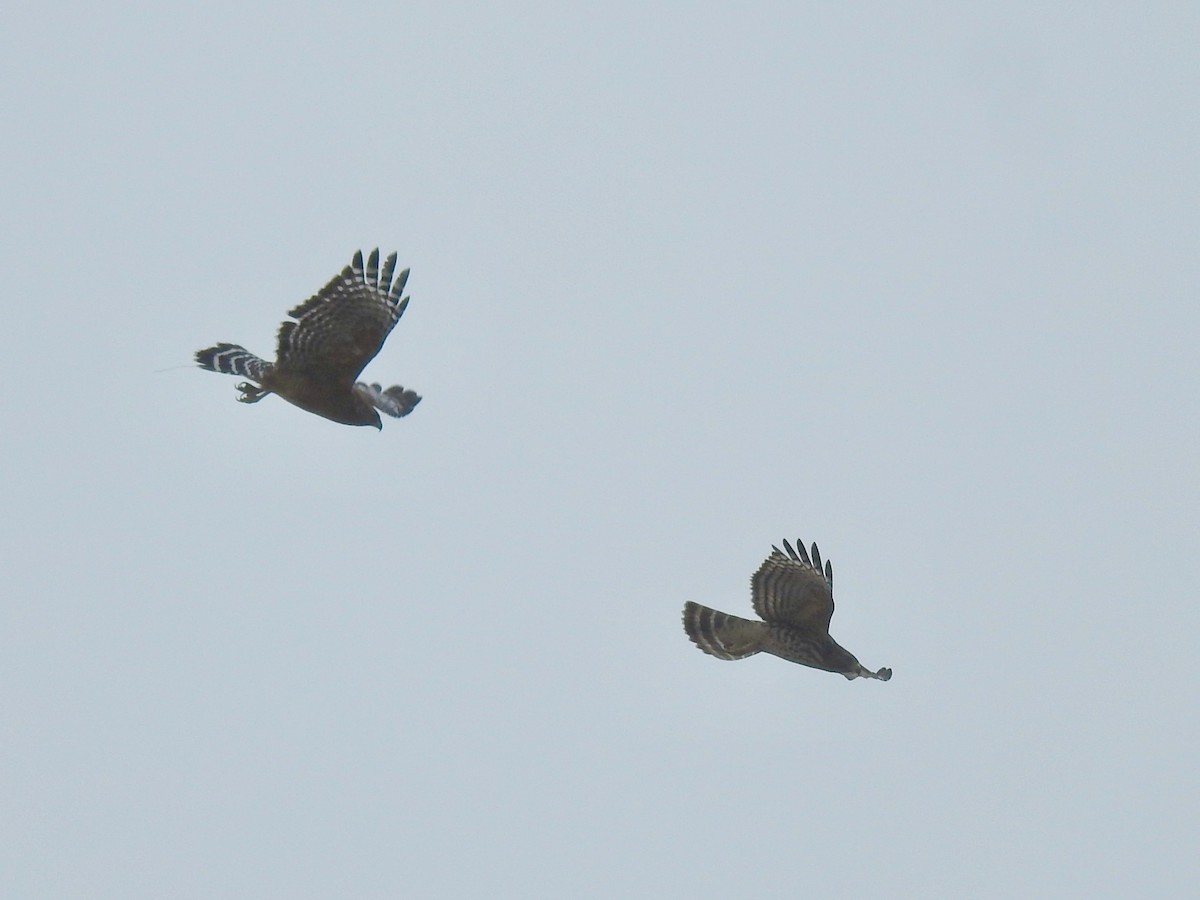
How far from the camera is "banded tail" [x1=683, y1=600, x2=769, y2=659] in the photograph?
23.6 meters

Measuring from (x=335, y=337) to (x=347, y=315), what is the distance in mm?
252

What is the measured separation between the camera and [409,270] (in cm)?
2289

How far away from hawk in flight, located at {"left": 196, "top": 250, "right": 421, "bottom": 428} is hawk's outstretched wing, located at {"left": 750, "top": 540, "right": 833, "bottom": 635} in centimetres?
453

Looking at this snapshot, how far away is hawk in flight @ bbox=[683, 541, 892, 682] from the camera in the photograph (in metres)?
23.3

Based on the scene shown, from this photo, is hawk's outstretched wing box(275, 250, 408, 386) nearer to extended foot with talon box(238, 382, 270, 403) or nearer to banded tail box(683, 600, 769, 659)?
extended foot with talon box(238, 382, 270, 403)

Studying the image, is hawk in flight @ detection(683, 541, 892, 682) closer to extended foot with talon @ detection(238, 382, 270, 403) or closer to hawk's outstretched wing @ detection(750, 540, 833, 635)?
hawk's outstretched wing @ detection(750, 540, 833, 635)

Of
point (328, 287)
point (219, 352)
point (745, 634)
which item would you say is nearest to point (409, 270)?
point (328, 287)

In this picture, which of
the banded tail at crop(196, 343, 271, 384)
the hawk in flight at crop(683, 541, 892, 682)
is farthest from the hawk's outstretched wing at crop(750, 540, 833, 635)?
the banded tail at crop(196, 343, 271, 384)

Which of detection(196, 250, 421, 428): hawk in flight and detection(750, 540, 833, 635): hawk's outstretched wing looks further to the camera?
detection(750, 540, 833, 635): hawk's outstretched wing

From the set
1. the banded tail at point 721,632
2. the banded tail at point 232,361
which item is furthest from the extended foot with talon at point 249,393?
the banded tail at point 721,632

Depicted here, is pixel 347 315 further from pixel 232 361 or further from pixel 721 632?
pixel 721 632

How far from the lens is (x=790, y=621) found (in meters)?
23.5

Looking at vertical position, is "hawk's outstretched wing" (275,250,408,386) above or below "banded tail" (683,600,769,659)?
above

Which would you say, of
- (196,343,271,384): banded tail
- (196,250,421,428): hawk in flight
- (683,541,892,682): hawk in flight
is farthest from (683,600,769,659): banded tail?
(196,343,271,384): banded tail
